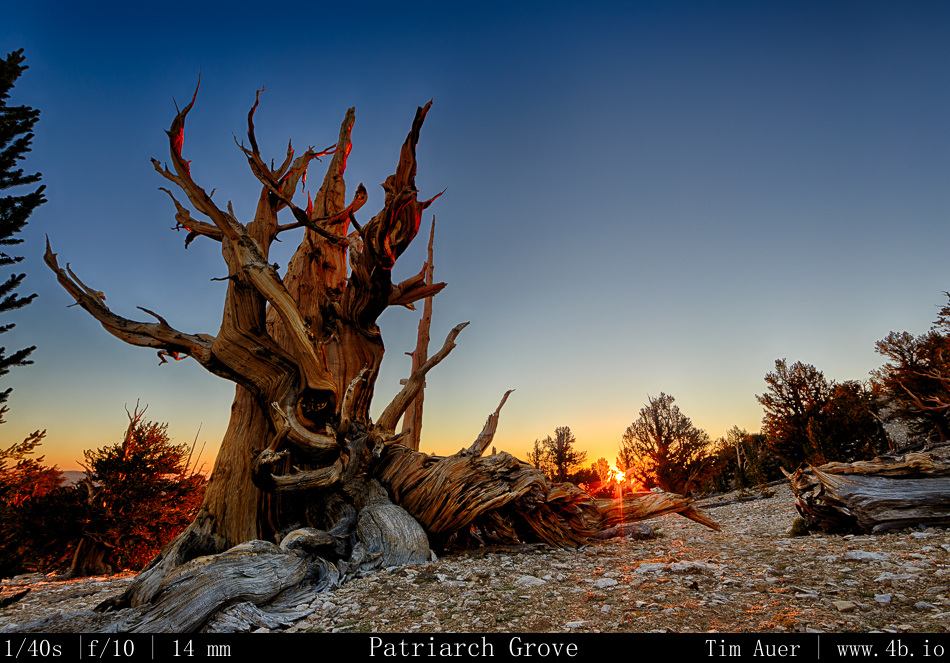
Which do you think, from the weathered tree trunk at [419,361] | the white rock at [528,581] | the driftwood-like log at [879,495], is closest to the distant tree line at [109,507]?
the weathered tree trunk at [419,361]

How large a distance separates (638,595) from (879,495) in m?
4.50

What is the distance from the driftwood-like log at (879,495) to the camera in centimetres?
513

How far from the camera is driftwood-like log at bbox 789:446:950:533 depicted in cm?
513

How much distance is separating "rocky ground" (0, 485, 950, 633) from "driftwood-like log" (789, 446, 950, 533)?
322 millimetres

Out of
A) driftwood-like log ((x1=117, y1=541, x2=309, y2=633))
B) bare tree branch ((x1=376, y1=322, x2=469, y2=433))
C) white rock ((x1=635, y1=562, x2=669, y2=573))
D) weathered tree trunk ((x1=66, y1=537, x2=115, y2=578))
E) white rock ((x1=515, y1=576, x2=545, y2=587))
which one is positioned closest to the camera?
driftwood-like log ((x1=117, y1=541, x2=309, y2=633))

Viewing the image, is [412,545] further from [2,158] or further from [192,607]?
[2,158]

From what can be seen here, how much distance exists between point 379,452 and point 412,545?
52.0 inches

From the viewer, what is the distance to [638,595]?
3.05m

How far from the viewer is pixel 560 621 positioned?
261 cm

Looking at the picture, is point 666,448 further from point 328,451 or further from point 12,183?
point 12,183

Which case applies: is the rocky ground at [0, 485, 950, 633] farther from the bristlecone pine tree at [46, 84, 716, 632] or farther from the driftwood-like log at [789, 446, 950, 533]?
the bristlecone pine tree at [46, 84, 716, 632]

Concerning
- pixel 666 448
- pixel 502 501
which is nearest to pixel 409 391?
pixel 502 501

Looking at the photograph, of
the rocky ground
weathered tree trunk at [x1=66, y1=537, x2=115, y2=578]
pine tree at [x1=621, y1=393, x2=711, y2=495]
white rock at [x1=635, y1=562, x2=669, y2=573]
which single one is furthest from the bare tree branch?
pine tree at [x1=621, y1=393, x2=711, y2=495]
